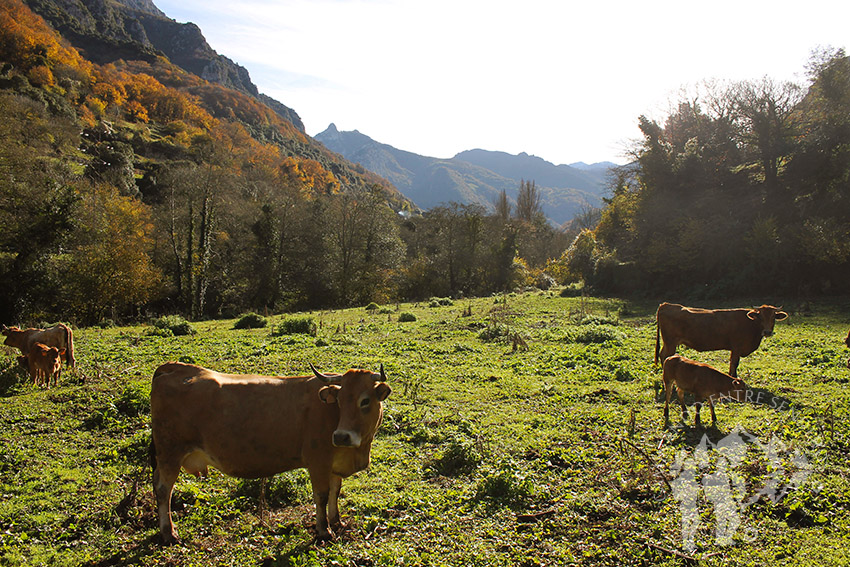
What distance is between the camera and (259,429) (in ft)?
16.8

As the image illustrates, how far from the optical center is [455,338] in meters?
18.4

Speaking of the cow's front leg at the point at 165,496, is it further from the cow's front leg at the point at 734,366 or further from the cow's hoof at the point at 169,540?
the cow's front leg at the point at 734,366

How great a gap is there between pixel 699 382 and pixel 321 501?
275 inches

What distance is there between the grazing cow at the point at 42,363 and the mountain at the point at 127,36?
13612 cm

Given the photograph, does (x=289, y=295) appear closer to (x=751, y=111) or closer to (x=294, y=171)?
(x=751, y=111)

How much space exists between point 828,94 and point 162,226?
46.4 m

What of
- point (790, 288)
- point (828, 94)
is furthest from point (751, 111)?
point (790, 288)

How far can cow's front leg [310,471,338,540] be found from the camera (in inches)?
200

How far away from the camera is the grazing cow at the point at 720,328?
36.8ft

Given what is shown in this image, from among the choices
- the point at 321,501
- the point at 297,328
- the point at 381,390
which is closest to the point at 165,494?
the point at 321,501

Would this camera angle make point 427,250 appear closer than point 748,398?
No

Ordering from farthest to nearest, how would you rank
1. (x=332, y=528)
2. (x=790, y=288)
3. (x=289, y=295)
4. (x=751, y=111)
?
(x=289, y=295), (x=751, y=111), (x=790, y=288), (x=332, y=528)

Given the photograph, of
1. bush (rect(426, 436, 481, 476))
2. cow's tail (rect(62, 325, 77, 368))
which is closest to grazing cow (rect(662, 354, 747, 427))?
bush (rect(426, 436, 481, 476))

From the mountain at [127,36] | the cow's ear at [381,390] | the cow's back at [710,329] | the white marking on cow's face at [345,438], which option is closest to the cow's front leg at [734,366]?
the cow's back at [710,329]
